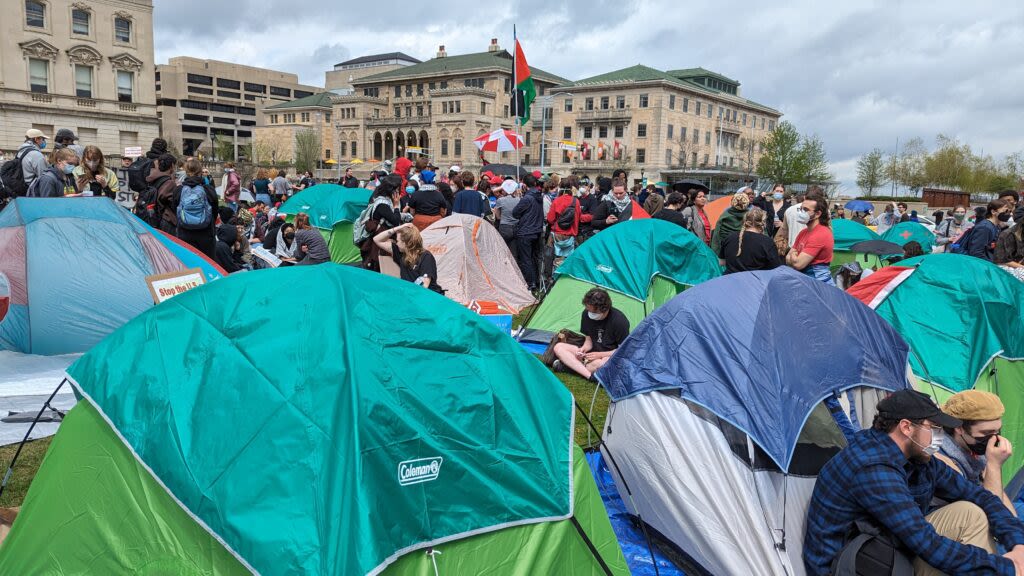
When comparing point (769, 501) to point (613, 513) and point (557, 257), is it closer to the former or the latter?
point (613, 513)

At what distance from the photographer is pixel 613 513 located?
189 inches

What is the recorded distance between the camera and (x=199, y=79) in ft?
Result: 312

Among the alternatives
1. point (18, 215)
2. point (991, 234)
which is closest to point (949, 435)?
point (991, 234)

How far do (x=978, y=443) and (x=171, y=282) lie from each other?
6755mm

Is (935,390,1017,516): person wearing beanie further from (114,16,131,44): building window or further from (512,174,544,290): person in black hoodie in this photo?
(114,16,131,44): building window

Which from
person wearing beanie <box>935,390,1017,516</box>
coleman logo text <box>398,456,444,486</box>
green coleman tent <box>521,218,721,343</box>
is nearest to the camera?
coleman logo text <box>398,456,444,486</box>

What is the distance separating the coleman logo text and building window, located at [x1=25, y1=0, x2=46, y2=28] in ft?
171

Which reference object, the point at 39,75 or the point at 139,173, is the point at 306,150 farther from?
the point at 139,173

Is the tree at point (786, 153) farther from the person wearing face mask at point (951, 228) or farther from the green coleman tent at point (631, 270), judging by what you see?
the green coleman tent at point (631, 270)

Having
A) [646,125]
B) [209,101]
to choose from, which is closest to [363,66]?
[209,101]

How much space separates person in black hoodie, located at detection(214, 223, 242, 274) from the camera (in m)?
9.92

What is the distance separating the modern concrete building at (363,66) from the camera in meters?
104

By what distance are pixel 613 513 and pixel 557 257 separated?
754 cm

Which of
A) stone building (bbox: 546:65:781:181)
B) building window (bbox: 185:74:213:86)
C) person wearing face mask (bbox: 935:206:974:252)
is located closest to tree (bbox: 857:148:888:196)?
stone building (bbox: 546:65:781:181)
